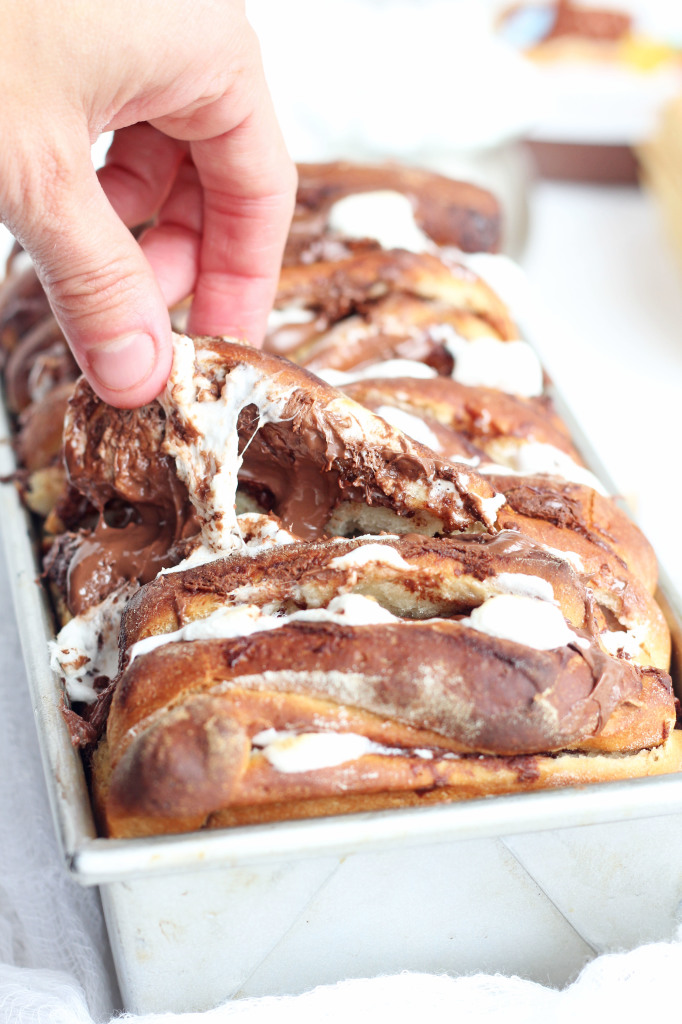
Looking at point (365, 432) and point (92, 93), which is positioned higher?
point (92, 93)

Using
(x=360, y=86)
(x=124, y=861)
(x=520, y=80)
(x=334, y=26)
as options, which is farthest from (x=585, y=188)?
(x=124, y=861)

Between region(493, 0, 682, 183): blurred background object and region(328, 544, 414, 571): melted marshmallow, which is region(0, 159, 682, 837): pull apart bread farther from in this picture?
region(493, 0, 682, 183): blurred background object

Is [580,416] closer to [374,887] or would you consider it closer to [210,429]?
[210,429]

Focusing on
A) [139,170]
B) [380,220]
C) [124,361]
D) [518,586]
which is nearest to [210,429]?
[124,361]

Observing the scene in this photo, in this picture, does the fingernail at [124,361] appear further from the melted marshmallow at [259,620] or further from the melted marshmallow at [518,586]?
the melted marshmallow at [518,586]

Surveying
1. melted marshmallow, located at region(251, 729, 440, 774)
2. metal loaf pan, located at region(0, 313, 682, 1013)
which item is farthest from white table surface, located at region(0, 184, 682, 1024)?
melted marshmallow, located at region(251, 729, 440, 774)

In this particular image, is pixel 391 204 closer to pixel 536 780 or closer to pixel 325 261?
pixel 325 261
